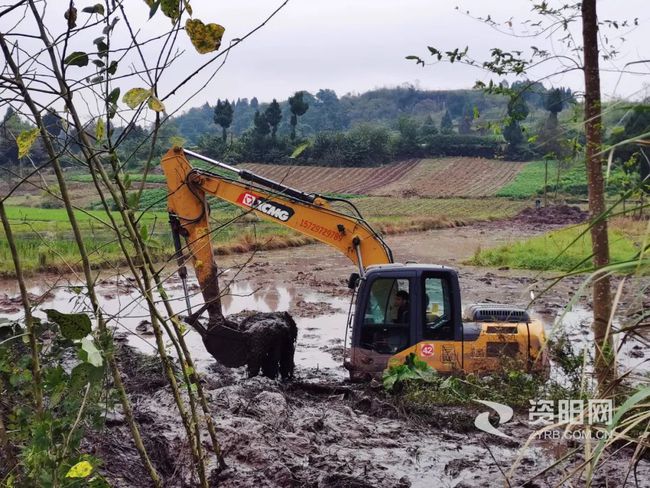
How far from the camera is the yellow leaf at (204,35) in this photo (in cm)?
214

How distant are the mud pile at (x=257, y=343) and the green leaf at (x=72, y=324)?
7.21 m

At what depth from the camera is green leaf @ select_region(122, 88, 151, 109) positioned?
2.18 meters

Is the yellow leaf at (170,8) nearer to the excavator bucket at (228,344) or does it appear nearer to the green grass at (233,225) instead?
the excavator bucket at (228,344)

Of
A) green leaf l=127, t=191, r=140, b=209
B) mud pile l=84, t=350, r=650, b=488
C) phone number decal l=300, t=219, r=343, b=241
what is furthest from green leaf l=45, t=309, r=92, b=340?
phone number decal l=300, t=219, r=343, b=241

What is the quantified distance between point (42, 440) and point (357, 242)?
735 centimetres

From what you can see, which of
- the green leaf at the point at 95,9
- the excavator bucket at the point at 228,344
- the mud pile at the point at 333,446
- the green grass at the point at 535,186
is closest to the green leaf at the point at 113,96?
the green leaf at the point at 95,9

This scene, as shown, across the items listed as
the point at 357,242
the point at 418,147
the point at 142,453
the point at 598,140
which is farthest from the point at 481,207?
the point at 142,453

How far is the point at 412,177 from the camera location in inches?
2340

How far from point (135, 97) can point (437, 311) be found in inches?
268

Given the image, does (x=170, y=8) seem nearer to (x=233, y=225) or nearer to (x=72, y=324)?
(x=72, y=324)

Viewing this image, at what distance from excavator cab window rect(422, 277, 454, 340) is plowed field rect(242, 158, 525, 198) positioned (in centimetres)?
4186

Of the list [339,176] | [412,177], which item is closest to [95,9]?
[339,176]

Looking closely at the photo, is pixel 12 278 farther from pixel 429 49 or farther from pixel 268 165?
pixel 268 165

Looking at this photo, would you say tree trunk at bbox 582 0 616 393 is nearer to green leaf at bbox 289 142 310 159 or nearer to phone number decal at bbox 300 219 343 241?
green leaf at bbox 289 142 310 159
